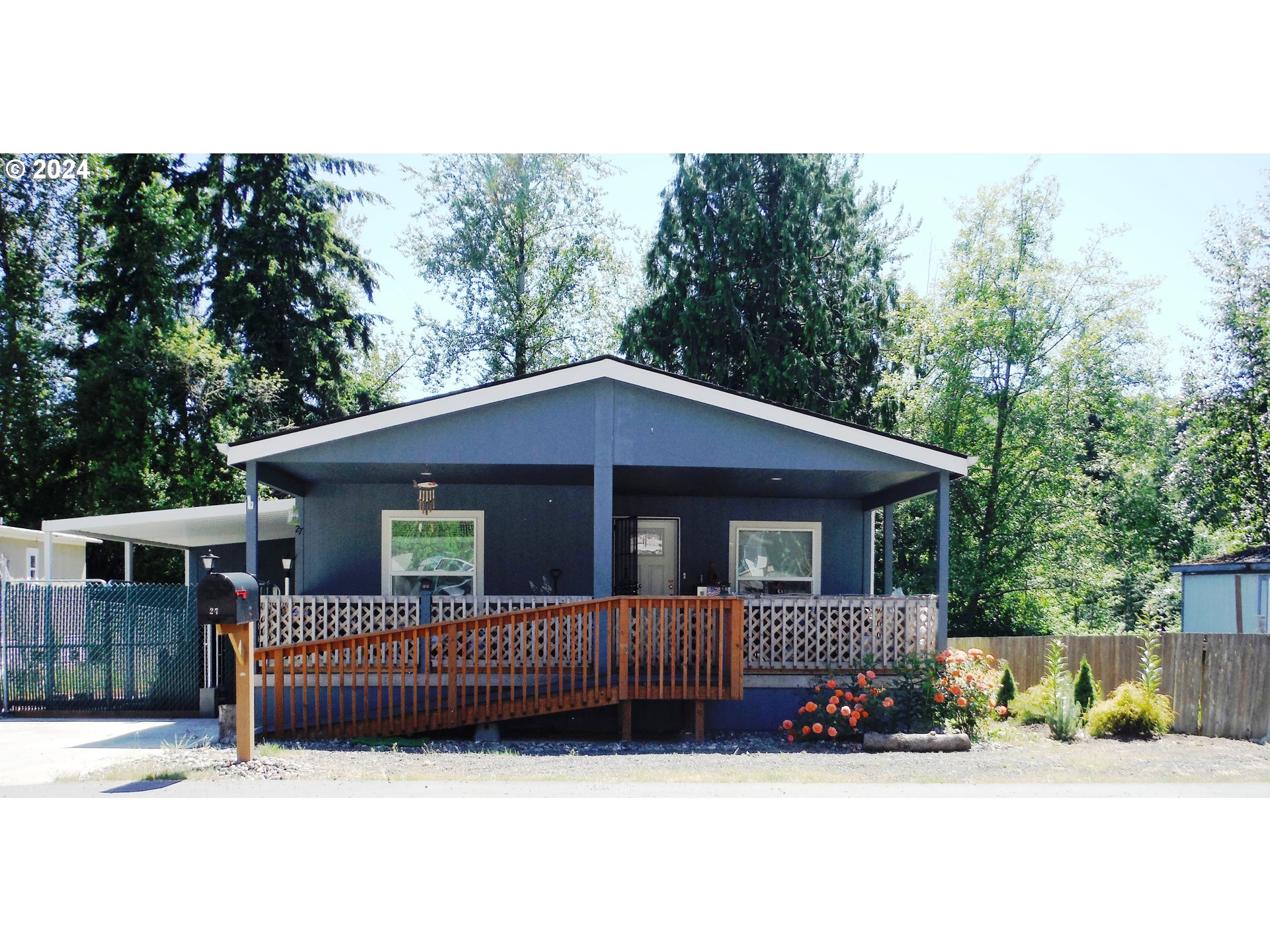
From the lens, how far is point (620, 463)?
11555 mm

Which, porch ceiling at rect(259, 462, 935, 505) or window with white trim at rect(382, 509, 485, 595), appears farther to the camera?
window with white trim at rect(382, 509, 485, 595)

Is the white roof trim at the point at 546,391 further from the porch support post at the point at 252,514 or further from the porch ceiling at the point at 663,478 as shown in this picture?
the porch ceiling at the point at 663,478

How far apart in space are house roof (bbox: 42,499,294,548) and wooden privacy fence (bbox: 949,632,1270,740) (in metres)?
13.1

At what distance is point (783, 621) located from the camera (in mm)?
12086

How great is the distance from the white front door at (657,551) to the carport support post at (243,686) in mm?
7663

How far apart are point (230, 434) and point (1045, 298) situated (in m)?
21.5

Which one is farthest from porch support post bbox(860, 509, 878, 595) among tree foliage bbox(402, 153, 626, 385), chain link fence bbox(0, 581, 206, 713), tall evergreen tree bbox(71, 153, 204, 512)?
tall evergreen tree bbox(71, 153, 204, 512)

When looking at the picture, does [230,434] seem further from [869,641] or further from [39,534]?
[869,641]

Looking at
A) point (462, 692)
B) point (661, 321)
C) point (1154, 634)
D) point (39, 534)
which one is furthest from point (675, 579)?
point (39, 534)

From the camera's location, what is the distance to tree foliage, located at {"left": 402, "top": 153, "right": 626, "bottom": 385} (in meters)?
29.2

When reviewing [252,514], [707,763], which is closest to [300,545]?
[252,514]

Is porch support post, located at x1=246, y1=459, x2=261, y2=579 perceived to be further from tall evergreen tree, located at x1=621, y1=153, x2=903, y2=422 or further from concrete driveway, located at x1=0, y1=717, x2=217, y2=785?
tall evergreen tree, located at x1=621, y1=153, x2=903, y2=422

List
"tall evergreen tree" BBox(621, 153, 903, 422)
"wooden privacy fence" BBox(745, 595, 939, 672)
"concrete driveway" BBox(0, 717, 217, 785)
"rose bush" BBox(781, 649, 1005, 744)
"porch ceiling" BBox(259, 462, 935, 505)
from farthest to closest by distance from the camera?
"tall evergreen tree" BBox(621, 153, 903, 422) < "porch ceiling" BBox(259, 462, 935, 505) < "wooden privacy fence" BBox(745, 595, 939, 672) < "rose bush" BBox(781, 649, 1005, 744) < "concrete driveway" BBox(0, 717, 217, 785)

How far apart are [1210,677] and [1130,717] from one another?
1.32 meters
